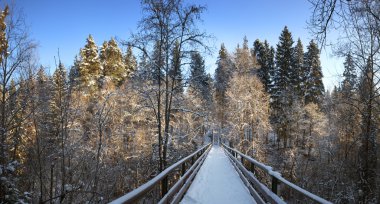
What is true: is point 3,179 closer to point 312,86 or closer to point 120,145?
point 120,145

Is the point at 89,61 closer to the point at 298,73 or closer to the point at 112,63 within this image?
the point at 112,63

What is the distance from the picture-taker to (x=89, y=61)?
39.1 meters

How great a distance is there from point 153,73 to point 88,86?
24.5 meters

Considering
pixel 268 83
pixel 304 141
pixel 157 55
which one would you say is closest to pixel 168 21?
pixel 157 55

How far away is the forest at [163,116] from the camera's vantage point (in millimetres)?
11289

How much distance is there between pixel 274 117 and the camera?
43906 millimetres

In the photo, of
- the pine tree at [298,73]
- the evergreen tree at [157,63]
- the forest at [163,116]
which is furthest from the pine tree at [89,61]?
the pine tree at [298,73]

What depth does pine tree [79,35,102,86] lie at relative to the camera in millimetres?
37875

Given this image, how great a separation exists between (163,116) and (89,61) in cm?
2465

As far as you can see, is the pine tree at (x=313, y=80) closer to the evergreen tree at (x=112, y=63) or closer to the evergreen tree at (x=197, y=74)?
the evergreen tree at (x=112, y=63)

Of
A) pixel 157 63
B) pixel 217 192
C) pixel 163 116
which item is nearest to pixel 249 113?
pixel 163 116

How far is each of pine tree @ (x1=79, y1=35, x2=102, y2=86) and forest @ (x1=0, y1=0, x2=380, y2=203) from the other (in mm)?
193

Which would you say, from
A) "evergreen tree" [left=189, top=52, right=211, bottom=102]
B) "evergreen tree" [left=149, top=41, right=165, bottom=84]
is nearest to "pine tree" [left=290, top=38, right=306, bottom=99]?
"evergreen tree" [left=189, top=52, right=211, bottom=102]

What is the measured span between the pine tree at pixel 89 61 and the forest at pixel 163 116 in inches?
7.6
